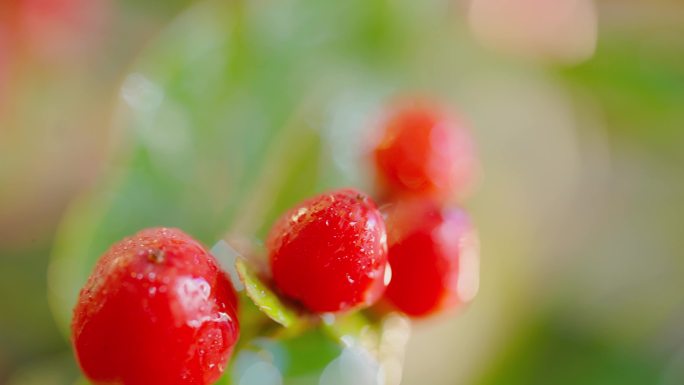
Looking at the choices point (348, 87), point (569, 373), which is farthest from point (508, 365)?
point (348, 87)

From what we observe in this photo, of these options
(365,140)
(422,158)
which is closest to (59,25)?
(365,140)

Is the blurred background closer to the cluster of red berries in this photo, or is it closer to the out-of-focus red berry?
the out-of-focus red berry

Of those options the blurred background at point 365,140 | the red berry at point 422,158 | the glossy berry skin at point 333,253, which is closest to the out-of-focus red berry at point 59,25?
the blurred background at point 365,140

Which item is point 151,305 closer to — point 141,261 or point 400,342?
point 141,261

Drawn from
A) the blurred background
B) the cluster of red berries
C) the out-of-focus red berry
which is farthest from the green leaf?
the out-of-focus red berry

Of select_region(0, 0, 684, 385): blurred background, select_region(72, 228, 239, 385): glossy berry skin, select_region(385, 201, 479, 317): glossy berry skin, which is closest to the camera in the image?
select_region(72, 228, 239, 385): glossy berry skin

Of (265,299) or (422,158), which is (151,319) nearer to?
(265,299)
